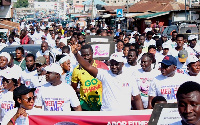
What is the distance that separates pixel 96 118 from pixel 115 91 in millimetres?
1101

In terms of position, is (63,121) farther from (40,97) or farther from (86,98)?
(86,98)

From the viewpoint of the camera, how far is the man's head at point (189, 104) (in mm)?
3256

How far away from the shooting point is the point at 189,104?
3.29m

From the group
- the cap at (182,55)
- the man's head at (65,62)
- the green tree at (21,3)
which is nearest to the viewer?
the man's head at (65,62)

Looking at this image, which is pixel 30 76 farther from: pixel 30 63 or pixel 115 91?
pixel 115 91

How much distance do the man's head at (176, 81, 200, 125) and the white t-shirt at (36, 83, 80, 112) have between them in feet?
9.02

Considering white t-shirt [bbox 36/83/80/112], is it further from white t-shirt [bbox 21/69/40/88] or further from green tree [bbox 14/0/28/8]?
green tree [bbox 14/0/28/8]

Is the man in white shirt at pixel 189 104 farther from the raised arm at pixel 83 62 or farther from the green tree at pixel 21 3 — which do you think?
the green tree at pixel 21 3

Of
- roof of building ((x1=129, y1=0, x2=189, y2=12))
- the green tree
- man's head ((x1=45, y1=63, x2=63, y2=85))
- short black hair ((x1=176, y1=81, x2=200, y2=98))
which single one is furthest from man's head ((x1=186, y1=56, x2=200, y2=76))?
the green tree

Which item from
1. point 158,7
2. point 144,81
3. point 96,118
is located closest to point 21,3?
point 158,7

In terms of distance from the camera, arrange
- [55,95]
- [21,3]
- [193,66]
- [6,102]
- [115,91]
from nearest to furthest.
→ [55,95] → [115,91] → [6,102] → [193,66] → [21,3]

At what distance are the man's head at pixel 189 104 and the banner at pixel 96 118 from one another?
69.4 inches

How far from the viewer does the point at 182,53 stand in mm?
8594

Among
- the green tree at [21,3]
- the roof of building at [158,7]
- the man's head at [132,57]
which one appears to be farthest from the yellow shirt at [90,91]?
the green tree at [21,3]
